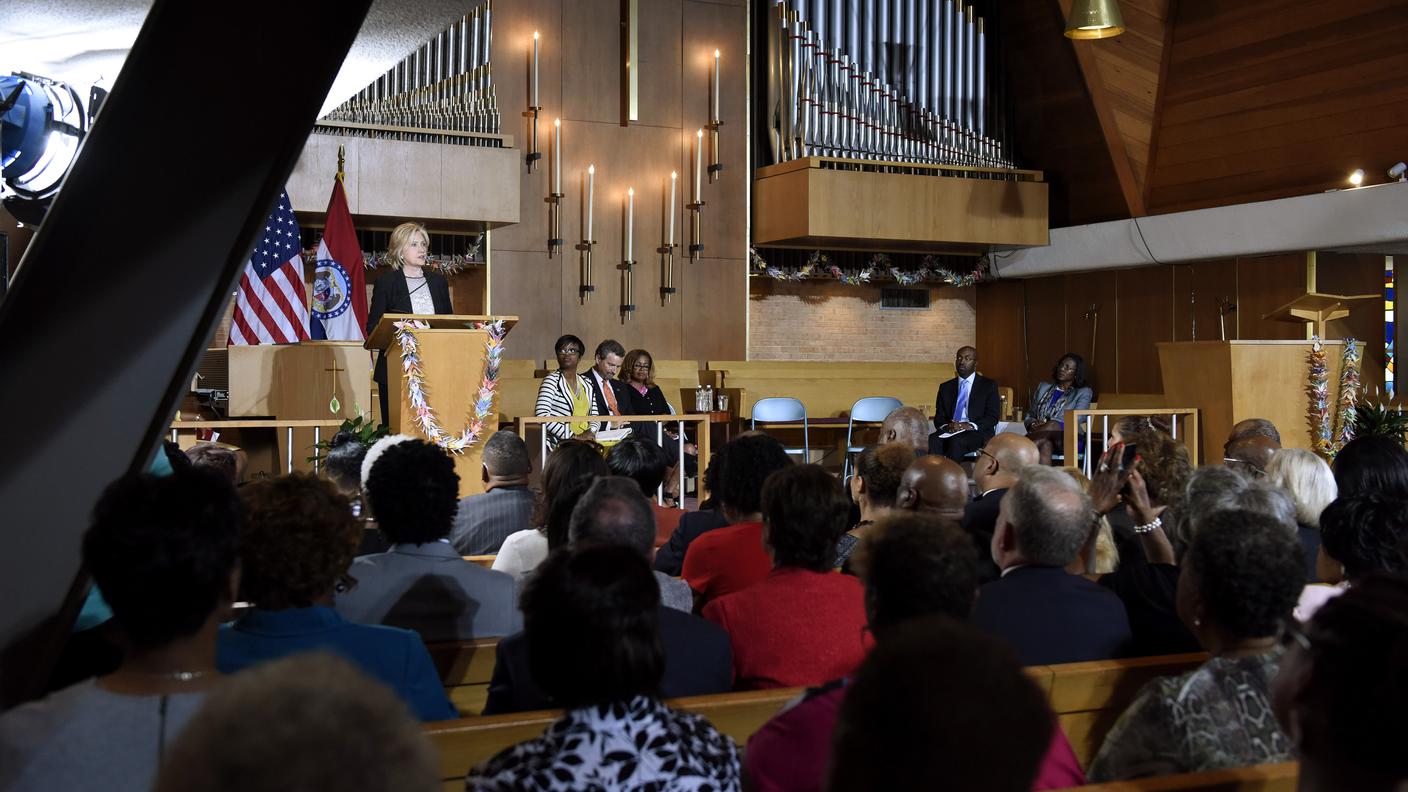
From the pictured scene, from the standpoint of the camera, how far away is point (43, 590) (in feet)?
7.09

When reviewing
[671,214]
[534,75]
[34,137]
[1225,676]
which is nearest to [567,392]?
[671,214]

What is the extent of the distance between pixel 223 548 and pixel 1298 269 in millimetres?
10029

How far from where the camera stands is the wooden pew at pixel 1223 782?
180 cm

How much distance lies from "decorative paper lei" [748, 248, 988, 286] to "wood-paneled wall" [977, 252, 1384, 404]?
2.01 ft

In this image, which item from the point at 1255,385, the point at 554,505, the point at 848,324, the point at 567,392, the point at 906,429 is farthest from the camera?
the point at 848,324

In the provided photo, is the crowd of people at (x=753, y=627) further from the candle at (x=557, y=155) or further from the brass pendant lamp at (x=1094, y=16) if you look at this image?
the candle at (x=557, y=155)

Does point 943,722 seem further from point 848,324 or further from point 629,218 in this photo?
point 848,324

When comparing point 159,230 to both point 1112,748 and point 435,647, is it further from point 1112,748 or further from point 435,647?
point 1112,748

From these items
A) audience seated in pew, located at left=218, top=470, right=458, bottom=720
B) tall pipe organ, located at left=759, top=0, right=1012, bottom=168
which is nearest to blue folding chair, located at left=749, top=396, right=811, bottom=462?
tall pipe organ, located at left=759, top=0, right=1012, bottom=168

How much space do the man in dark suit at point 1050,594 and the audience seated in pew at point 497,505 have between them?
1.84 metres

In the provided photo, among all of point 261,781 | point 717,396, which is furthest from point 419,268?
point 261,781

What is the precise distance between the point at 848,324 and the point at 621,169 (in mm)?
2774

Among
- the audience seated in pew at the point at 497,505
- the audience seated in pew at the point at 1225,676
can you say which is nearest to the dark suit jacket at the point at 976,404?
the audience seated in pew at the point at 497,505

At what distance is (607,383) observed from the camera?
326 inches
